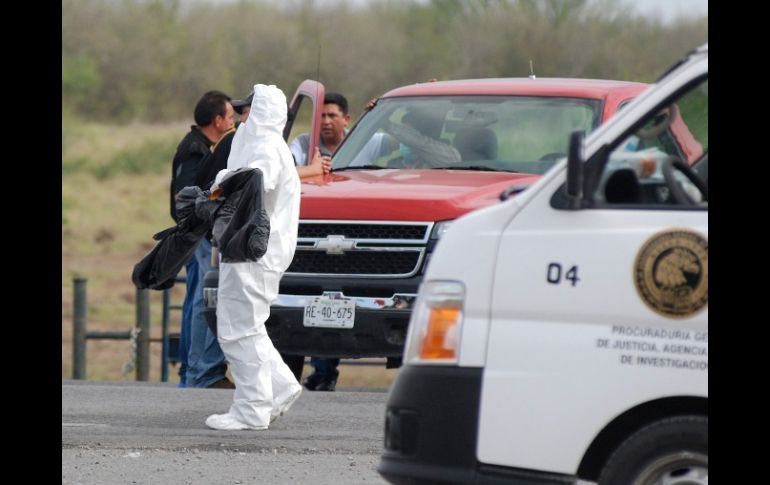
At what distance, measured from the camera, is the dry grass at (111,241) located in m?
23.5

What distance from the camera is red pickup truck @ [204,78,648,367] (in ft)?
35.0

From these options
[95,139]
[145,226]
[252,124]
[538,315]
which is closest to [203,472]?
[252,124]

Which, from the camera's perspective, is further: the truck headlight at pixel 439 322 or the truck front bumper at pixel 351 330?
the truck front bumper at pixel 351 330

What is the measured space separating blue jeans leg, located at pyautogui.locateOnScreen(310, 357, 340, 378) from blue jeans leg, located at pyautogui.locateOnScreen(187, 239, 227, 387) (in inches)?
25.8

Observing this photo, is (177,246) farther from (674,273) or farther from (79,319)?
(79,319)

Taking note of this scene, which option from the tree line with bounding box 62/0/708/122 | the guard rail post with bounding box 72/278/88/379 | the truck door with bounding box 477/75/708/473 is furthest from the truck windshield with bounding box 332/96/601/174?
the tree line with bounding box 62/0/708/122

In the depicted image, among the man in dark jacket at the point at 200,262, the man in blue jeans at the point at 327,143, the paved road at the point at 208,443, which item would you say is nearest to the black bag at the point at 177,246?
the paved road at the point at 208,443

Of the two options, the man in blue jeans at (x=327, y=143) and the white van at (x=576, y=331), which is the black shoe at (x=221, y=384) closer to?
the man in blue jeans at (x=327, y=143)

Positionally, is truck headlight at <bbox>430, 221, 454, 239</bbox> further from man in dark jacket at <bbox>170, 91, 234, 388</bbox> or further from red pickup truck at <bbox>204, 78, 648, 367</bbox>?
man in dark jacket at <bbox>170, 91, 234, 388</bbox>

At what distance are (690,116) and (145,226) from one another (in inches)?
1114

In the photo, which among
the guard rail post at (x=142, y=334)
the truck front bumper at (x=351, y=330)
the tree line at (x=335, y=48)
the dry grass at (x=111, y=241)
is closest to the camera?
the truck front bumper at (x=351, y=330)

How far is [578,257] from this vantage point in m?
5.94
